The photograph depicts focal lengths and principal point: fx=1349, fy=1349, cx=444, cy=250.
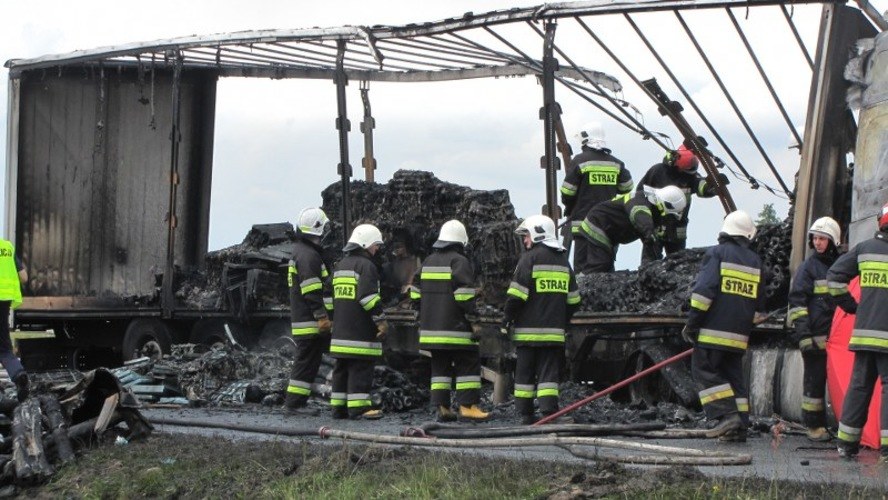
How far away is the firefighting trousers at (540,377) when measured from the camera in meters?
11.0

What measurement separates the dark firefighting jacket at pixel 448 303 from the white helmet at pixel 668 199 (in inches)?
101

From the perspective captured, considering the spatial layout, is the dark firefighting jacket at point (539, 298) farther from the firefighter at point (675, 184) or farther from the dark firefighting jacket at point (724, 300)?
the firefighter at point (675, 184)

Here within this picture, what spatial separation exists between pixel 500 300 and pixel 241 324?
14.0ft

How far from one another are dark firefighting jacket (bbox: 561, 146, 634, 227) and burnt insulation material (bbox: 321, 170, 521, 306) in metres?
0.65

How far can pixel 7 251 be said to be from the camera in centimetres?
1284

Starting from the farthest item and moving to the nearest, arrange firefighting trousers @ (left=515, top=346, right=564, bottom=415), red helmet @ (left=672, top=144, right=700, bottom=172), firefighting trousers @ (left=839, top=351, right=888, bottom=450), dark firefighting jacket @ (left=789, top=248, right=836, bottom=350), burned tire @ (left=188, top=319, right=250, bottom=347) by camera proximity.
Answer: burned tire @ (left=188, top=319, right=250, bottom=347) → red helmet @ (left=672, top=144, right=700, bottom=172) → firefighting trousers @ (left=515, top=346, right=564, bottom=415) → dark firefighting jacket @ (left=789, top=248, right=836, bottom=350) → firefighting trousers @ (left=839, top=351, right=888, bottom=450)

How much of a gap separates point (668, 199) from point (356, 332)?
3.43 m

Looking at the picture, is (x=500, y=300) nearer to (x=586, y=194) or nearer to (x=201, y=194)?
(x=586, y=194)

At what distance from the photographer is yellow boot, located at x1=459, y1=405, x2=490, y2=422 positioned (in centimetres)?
1166

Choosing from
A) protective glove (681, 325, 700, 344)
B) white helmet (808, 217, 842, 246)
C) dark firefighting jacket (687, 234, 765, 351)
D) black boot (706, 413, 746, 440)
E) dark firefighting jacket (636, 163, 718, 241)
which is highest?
dark firefighting jacket (636, 163, 718, 241)

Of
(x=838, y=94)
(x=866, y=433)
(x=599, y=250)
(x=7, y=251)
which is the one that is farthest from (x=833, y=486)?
(x=7, y=251)

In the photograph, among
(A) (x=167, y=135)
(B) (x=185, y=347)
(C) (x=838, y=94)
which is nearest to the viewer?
(C) (x=838, y=94)

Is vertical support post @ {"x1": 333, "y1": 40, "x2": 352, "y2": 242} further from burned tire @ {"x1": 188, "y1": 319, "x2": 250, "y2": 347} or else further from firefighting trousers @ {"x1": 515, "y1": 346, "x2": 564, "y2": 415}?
firefighting trousers @ {"x1": 515, "y1": 346, "x2": 564, "y2": 415}

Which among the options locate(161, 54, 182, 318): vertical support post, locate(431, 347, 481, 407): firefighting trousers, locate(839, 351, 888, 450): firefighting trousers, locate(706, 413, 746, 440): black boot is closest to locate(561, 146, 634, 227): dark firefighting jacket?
locate(431, 347, 481, 407): firefighting trousers
